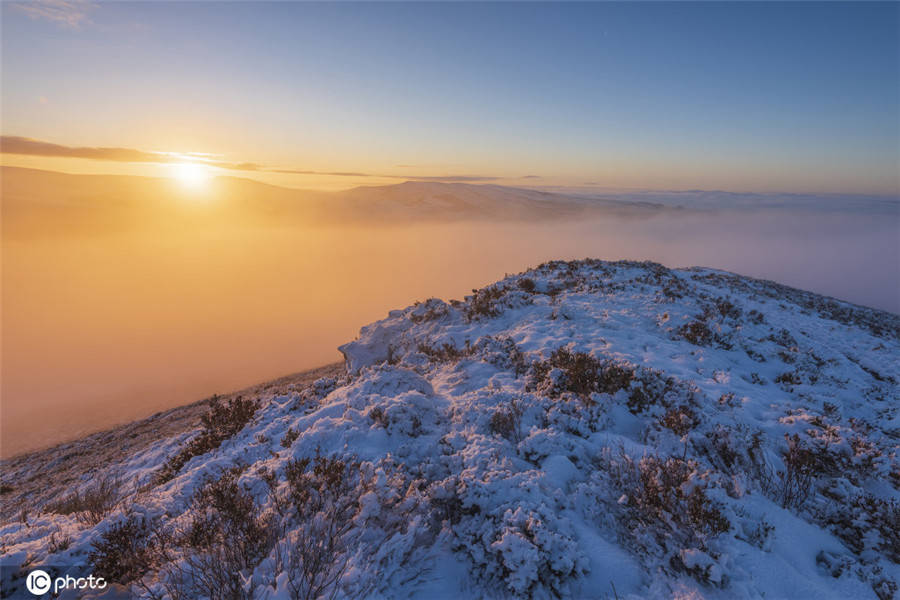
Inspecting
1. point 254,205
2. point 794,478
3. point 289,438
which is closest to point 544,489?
point 794,478

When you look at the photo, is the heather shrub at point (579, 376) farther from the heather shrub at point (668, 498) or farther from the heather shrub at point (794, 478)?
the heather shrub at point (794, 478)

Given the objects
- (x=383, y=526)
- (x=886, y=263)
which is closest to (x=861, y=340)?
A: (x=383, y=526)

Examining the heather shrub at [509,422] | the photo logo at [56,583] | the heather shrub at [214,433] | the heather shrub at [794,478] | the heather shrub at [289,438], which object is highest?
the heather shrub at [794,478]

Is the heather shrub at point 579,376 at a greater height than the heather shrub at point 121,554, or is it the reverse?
the heather shrub at point 579,376

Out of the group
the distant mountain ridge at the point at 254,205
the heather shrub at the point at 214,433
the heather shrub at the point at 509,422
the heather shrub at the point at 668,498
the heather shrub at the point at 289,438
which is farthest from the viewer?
the distant mountain ridge at the point at 254,205

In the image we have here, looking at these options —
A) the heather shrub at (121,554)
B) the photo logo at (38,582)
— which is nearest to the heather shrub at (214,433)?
the heather shrub at (121,554)

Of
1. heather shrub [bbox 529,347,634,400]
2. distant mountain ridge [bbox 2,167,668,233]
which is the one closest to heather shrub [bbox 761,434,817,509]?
heather shrub [bbox 529,347,634,400]
